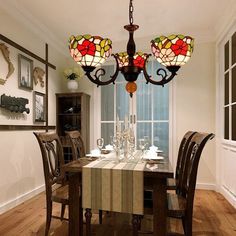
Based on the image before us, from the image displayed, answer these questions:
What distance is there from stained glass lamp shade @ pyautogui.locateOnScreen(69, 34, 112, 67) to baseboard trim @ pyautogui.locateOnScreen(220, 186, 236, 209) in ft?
8.55

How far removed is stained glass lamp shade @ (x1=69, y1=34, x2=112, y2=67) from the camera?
1795 millimetres

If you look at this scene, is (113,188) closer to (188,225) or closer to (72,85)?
(188,225)

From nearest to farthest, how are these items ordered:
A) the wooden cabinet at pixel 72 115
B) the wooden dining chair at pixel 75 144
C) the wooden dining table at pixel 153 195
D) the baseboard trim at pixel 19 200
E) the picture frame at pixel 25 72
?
the wooden dining table at pixel 153 195 < the wooden dining chair at pixel 75 144 < the baseboard trim at pixel 19 200 < the picture frame at pixel 25 72 < the wooden cabinet at pixel 72 115

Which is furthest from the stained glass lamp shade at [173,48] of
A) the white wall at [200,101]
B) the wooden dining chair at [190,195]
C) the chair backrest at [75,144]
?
the white wall at [200,101]

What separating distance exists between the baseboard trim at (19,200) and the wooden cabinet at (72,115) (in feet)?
2.86

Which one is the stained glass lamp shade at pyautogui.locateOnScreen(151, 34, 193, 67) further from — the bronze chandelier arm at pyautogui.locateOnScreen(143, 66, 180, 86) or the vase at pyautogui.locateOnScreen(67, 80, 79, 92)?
the vase at pyautogui.locateOnScreen(67, 80, 79, 92)

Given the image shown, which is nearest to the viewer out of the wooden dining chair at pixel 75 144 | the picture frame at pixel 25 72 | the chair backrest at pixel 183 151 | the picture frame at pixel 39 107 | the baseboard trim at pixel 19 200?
the chair backrest at pixel 183 151

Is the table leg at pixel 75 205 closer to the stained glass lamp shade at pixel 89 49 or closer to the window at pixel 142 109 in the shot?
the stained glass lamp shade at pixel 89 49

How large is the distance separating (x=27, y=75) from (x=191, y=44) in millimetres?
2400

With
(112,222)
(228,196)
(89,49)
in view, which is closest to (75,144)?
(112,222)

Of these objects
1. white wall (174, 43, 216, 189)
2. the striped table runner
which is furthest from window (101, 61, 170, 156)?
the striped table runner

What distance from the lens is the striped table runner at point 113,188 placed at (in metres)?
1.62

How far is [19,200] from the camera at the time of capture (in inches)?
117

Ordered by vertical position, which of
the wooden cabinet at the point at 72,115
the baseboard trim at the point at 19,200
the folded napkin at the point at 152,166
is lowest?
the baseboard trim at the point at 19,200
